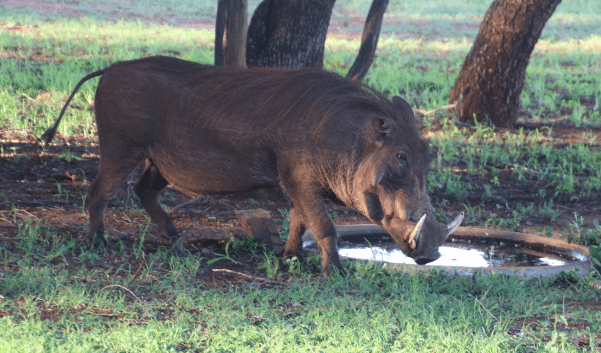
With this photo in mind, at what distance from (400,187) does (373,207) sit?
0.18 meters

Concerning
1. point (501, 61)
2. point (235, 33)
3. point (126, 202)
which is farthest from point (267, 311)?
point (501, 61)

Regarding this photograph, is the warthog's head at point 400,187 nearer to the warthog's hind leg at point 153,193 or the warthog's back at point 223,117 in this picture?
the warthog's back at point 223,117

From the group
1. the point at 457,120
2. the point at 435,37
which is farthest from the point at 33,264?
the point at 435,37

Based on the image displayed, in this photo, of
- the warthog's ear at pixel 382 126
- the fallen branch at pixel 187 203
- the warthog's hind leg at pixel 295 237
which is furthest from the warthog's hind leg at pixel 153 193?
the warthog's ear at pixel 382 126

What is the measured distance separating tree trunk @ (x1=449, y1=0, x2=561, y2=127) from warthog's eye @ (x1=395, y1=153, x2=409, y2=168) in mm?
4579

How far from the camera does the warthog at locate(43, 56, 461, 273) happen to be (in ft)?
10.7

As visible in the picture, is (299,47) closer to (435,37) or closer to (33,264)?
(33,264)

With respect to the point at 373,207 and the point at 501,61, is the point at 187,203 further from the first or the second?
the point at 501,61

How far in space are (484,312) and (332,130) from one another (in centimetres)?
113

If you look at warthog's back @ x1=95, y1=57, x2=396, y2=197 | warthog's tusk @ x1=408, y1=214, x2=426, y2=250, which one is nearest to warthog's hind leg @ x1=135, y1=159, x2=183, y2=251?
warthog's back @ x1=95, y1=57, x2=396, y2=197

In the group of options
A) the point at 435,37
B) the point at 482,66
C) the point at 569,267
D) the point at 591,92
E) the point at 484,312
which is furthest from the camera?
the point at 435,37

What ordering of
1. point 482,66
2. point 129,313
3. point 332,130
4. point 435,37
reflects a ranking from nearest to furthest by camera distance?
point 129,313
point 332,130
point 482,66
point 435,37

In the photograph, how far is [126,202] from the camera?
15.5 feet

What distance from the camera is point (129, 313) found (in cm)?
281
